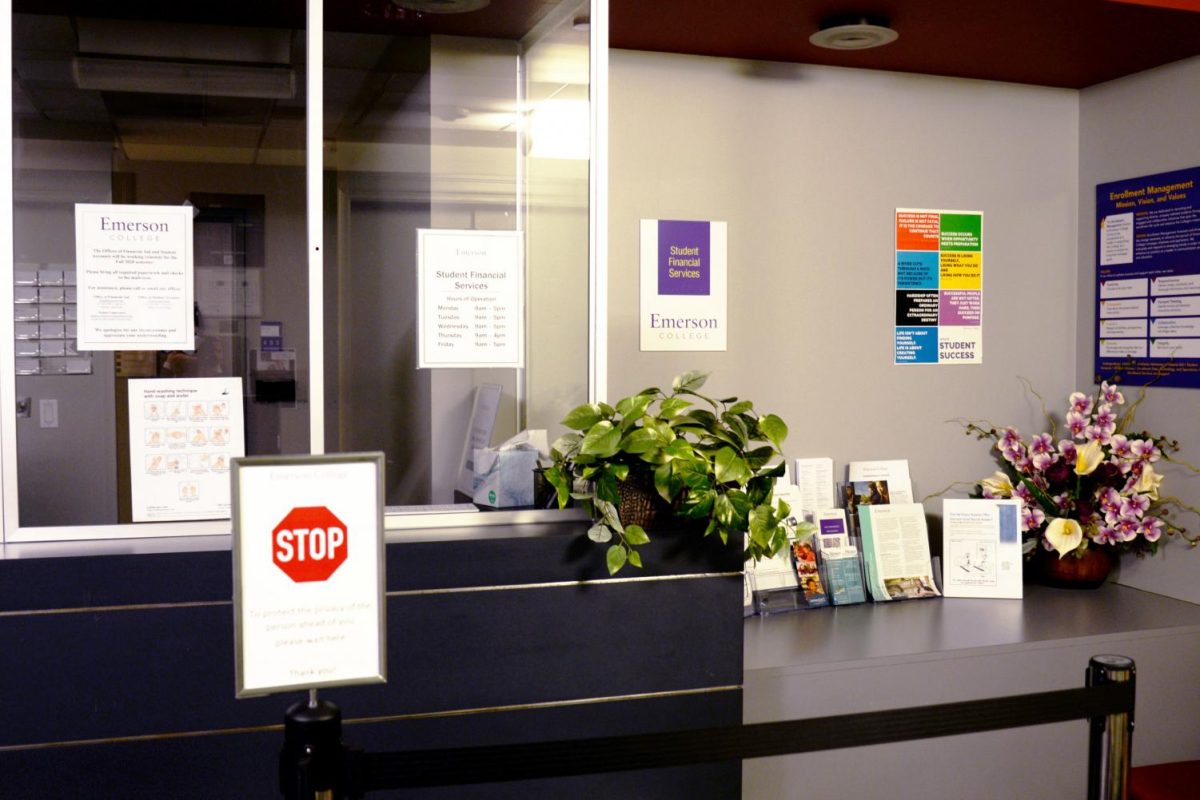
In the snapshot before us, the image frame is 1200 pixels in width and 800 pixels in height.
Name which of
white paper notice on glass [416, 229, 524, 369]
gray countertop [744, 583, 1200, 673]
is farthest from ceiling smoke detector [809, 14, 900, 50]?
gray countertop [744, 583, 1200, 673]

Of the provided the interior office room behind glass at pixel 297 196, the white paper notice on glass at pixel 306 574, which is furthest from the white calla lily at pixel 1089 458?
the white paper notice on glass at pixel 306 574

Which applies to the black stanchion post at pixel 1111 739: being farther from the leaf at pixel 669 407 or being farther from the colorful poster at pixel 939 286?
the colorful poster at pixel 939 286

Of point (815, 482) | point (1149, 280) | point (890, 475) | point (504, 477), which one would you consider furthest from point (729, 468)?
point (1149, 280)

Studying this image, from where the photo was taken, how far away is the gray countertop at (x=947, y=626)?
2922 millimetres

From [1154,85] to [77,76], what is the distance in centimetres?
298

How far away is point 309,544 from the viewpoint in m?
1.37

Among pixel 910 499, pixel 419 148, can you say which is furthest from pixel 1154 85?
pixel 419 148

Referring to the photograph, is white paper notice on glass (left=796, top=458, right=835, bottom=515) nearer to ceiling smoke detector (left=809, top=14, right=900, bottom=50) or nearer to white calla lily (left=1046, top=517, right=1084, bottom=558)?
white calla lily (left=1046, top=517, right=1084, bottom=558)

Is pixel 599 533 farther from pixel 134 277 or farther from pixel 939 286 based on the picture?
pixel 939 286

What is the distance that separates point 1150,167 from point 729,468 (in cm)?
205

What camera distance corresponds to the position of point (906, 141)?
144 inches

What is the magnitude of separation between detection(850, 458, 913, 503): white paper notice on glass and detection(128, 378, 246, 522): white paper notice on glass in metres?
2.00

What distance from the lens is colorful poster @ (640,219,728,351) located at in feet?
11.1

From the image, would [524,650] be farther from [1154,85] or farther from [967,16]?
[1154,85]
